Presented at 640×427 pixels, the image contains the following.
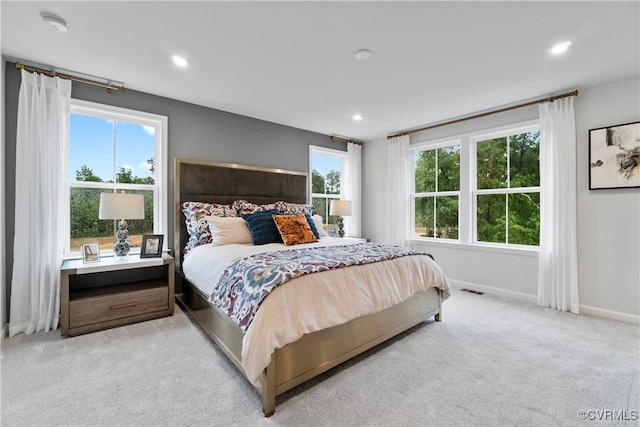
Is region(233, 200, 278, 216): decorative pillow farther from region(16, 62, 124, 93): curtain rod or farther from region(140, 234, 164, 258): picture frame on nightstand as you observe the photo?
region(16, 62, 124, 93): curtain rod

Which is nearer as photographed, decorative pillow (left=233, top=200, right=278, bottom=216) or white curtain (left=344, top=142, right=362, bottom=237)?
decorative pillow (left=233, top=200, right=278, bottom=216)

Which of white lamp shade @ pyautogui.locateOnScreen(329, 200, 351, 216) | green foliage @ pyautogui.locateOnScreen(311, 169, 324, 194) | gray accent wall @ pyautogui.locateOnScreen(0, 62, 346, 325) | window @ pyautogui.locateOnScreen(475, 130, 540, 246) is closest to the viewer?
gray accent wall @ pyautogui.locateOnScreen(0, 62, 346, 325)

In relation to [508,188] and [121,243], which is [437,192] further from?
[121,243]

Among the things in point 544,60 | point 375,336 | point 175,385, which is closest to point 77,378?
point 175,385

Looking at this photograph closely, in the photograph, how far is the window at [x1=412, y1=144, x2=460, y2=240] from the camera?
432cm

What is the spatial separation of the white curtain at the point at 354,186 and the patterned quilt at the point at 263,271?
9.24 feet

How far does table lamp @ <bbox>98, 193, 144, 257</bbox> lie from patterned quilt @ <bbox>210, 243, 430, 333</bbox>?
1.30 metres

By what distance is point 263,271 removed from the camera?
5.99ft

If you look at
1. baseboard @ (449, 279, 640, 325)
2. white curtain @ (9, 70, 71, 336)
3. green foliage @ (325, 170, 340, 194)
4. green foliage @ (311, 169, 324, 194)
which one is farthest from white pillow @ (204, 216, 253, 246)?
baseboard @ (449, 279, 640, 325)

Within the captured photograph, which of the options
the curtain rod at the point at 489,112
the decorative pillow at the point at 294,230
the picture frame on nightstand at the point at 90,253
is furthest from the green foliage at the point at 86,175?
the curtain rod at the point at 489,112

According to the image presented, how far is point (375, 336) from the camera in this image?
2238 mm

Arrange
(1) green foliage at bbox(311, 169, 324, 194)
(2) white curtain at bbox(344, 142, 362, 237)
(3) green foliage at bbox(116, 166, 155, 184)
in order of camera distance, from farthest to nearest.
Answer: (2) white curtain at bbox(344, 142, 362, 237) → (1) green foliage at bbox(311, 169, 324, 194) → (3) green foliage at bbox(116, 166, 155, 184)

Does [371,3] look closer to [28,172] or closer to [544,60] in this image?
[544,60]

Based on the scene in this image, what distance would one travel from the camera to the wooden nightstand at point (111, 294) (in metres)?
2.45
